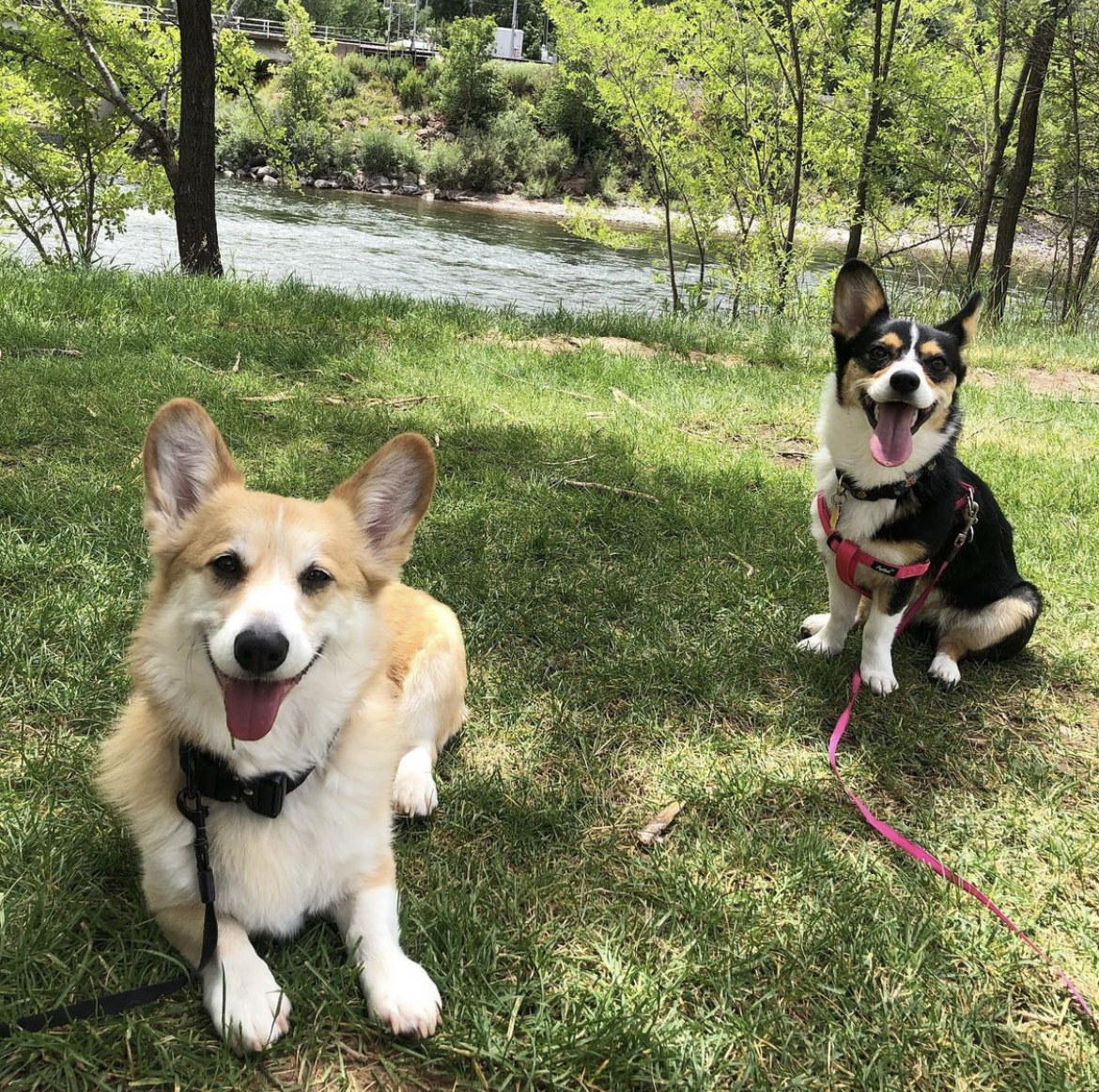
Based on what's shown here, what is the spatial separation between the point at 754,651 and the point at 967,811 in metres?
1.02

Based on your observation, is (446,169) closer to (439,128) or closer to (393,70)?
(439,128)

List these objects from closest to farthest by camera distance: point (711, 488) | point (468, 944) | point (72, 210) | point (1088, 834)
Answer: point (468, 944) < point (1088, 834) < point (711, 488) < point (72, 210)

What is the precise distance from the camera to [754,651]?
10.9 feet

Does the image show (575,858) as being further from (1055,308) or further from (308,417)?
(1055,308)

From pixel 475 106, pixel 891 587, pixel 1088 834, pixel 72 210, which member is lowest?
pixel 1088 834

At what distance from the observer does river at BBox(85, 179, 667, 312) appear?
1458 centimetres

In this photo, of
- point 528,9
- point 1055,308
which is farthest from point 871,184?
point 528,9

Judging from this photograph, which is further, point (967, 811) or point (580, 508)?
point (580, 508)

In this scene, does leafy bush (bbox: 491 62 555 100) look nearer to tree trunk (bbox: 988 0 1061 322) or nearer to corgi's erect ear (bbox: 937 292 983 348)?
A: tree trunk (bbox: 988 0 1061 322)

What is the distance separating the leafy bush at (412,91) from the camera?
5094 cm

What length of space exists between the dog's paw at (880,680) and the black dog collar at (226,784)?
7.75 ft

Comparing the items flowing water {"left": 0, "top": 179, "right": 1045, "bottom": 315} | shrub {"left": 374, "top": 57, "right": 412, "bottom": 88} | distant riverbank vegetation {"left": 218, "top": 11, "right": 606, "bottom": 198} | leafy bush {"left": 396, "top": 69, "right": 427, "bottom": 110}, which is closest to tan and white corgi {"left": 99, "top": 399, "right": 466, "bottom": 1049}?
flowing water {"left": 0, "top": 179, "right": 1045, "bottom": 315}

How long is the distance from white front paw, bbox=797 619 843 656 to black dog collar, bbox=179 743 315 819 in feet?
7.69

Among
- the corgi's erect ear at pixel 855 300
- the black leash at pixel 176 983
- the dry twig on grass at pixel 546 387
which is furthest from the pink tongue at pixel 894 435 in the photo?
the dry twig on grass at pixel 546 387
